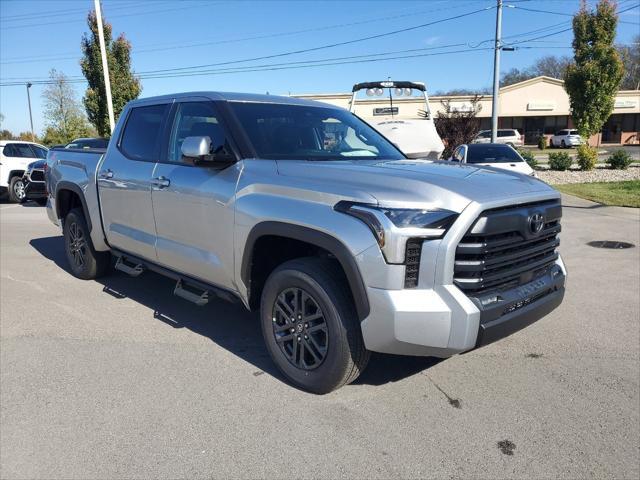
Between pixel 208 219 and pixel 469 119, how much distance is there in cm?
1770

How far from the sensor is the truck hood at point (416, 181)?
9.39 feet

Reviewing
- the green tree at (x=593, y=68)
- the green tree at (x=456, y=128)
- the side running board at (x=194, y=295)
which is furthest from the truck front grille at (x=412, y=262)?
the green tree at (x=593, y=68)

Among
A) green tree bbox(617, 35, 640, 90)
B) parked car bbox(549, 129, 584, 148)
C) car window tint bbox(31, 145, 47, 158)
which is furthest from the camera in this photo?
green tree bbox(617, 35, 640, 90)

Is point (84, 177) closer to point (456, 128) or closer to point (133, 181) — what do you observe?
point (133, 181)

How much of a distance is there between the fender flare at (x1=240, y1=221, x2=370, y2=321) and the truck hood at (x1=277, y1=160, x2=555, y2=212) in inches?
11.3

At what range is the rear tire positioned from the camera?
19.6 feet

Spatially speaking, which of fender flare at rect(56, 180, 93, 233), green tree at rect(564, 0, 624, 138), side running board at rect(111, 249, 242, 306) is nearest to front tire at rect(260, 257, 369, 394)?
side running board at rect(111, 249, 242, 306)

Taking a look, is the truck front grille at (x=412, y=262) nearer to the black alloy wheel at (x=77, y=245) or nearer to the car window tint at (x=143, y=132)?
the car window tint at (x=143, y=132)

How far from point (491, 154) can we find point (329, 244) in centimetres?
1203

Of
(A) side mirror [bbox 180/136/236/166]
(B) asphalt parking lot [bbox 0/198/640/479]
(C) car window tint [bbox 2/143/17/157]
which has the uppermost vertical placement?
(C) car window tint [bbox 2/143/17/157]

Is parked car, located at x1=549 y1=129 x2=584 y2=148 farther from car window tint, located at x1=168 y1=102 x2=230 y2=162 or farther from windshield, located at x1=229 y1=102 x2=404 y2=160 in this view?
car window tint, located at x1=168 y1=102 x2=230 y2=162

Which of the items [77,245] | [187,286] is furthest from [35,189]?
[187,286]

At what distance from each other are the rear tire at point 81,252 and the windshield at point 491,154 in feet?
32.7

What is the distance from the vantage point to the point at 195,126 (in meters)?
4.24
